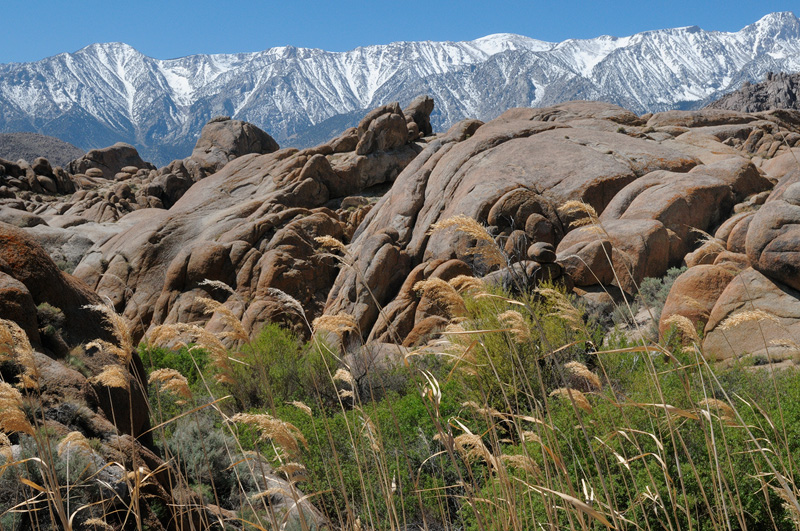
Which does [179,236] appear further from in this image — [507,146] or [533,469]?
[533,469]

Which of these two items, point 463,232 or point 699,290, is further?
point 463,232

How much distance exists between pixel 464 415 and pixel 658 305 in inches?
243

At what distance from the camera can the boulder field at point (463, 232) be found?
10.7 meters

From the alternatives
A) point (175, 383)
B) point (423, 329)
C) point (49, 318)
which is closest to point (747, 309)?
point (423, 329)

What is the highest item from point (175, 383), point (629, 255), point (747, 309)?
point (175, 383)

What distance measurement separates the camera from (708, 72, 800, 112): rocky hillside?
8394 cm

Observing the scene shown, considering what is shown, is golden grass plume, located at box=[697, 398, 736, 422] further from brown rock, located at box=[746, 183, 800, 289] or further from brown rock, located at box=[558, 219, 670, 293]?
brown rock, located at box=[558, 219, 670, 293]

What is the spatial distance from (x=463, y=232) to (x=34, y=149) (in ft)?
449

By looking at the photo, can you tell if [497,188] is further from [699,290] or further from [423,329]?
[699,290]

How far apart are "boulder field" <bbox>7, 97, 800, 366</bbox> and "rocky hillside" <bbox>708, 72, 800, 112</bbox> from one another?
205ft

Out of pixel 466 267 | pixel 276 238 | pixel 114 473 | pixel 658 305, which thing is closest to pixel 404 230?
pixel 466 267

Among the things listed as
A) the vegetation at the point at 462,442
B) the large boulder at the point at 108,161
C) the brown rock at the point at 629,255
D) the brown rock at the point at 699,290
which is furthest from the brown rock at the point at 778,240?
the large boulder at the point at 108,161

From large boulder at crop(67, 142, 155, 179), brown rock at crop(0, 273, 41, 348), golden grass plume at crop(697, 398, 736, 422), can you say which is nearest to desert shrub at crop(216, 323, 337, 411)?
brown rock at crop(0, 273, 41, 348)

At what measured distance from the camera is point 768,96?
8550 centimetres
